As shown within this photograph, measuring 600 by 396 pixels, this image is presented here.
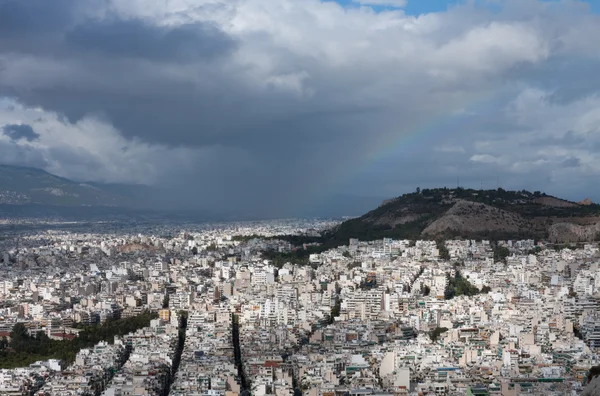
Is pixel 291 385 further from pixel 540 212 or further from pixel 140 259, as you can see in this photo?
pixel 540 212

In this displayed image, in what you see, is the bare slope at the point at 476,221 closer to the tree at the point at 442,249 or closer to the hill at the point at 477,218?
the hill at the point at 477,218

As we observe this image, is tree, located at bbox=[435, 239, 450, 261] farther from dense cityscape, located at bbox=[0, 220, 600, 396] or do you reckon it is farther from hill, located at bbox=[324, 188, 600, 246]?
hill, located at bbox=[324, 188, 600, 246]

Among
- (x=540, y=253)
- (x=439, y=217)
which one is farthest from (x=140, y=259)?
(x=540, y=253)

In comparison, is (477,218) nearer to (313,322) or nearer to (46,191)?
(313,322)

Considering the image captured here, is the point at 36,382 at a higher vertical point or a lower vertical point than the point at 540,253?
lower

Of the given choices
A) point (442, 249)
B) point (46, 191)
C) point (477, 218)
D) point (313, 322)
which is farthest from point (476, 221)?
point (46, 191)

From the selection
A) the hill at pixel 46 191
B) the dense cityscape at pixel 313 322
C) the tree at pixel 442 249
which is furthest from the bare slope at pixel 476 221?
the hill at pixel 46 191
